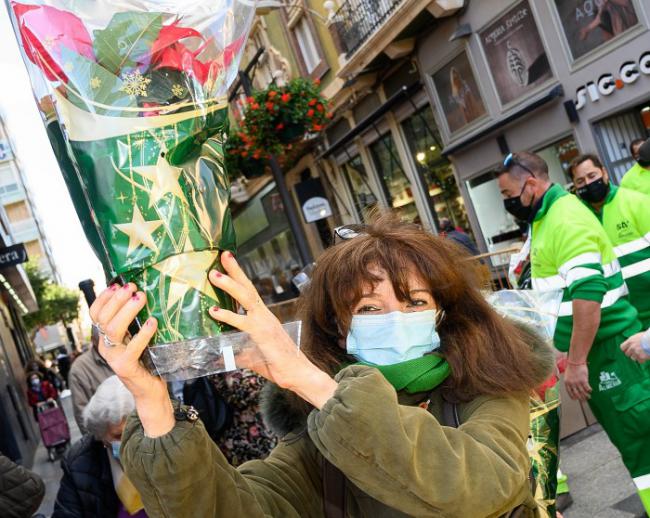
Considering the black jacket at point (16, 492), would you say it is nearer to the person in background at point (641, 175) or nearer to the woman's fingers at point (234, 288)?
the woman's fingers at point (234, 288)

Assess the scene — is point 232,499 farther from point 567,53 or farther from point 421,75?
point 421,75

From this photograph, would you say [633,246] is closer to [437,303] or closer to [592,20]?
[437,303]

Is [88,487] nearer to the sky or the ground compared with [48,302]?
nearer to the ground

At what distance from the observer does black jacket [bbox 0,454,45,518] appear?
2.97 meters

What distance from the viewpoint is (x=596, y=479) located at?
4.42m

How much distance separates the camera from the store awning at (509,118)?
10.4 meters

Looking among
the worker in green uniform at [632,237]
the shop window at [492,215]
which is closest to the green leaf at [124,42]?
the worker in green uniform at [632,237]

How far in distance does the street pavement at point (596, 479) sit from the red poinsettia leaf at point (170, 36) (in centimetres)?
373

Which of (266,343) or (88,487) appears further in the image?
(88,487)

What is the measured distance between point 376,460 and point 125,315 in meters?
0.52

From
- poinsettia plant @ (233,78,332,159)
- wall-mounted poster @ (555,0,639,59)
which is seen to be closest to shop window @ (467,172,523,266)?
wall-mounted poster @ (555,0,639,59)

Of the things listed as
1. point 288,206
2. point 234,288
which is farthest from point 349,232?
point 288,206

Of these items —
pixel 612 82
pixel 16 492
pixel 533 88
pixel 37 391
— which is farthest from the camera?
pixel 37 391

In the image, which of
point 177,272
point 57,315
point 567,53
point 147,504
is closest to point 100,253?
point 177,272
